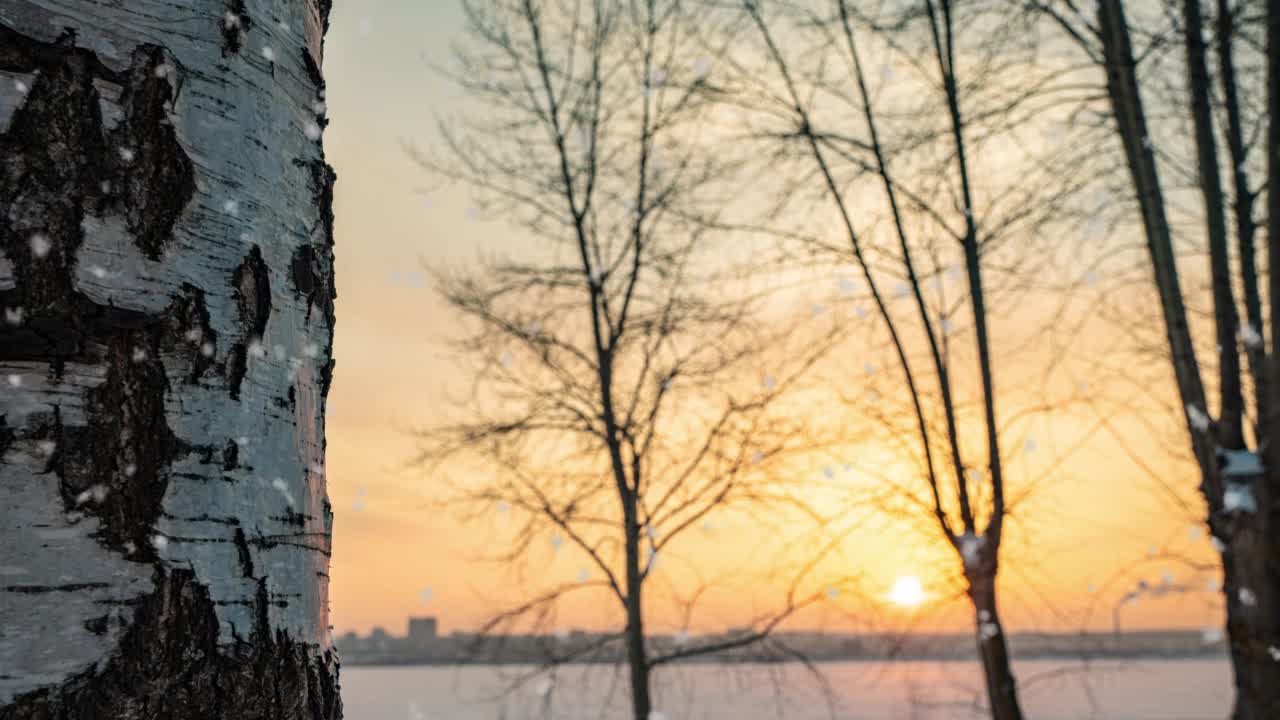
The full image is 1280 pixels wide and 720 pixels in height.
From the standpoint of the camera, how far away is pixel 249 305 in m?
1.01

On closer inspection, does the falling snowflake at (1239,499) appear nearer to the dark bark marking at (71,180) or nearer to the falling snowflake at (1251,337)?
the falling snowflake at (1251,337)

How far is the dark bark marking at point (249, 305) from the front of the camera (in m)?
0.97

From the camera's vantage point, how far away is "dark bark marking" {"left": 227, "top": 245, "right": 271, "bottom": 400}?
97 cm

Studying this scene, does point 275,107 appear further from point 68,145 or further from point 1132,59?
point 1132,59

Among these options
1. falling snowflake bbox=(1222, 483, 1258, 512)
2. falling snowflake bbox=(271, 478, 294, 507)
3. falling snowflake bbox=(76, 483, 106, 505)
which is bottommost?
falling snowflake bbox=(76, 483, 106, 505)

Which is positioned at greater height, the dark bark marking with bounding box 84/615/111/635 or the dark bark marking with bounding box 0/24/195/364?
the dark bark marking with bounding box 0/24/195/364

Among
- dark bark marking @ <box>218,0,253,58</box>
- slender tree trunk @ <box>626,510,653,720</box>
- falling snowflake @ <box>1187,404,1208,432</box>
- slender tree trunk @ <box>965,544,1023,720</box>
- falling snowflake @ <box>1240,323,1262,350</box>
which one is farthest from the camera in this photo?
slender tree trunk @ <box>626,510,653,720</box>

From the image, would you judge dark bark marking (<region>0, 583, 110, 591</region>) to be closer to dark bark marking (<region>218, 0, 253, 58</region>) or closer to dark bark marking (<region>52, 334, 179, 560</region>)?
dark bark marking (<region>52, 334, 179, 560</region>)

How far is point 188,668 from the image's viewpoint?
89 cm

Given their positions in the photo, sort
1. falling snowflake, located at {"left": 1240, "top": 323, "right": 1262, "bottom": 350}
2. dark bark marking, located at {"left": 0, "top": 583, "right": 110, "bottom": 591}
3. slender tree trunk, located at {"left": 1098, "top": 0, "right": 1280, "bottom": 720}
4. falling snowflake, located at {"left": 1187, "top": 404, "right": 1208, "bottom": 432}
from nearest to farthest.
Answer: dark bark marking, located at {"left": 0, "top": 583, "right": 110, "bottom": 591}
slender tree trunk, located at {"left": 1098, "top": 0, "right": 1280, "bottom": 720}
falling snowflake, located at {"left": 1187, "top": 404, "right": 1208, "bottom": 432}
falling snowflake, located at {"left": 1240, "top": 323, "right": 1262, "bottom": 350}

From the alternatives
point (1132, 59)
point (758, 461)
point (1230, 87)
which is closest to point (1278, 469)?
point (1230, 87)

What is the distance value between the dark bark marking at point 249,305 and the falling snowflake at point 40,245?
0.17m

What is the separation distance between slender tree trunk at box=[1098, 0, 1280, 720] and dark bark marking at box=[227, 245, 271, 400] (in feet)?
14.4

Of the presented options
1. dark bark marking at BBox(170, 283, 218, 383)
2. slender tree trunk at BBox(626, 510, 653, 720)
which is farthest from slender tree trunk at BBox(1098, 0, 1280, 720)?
dark bark marking at BBox(170, 283, 218, 383)
